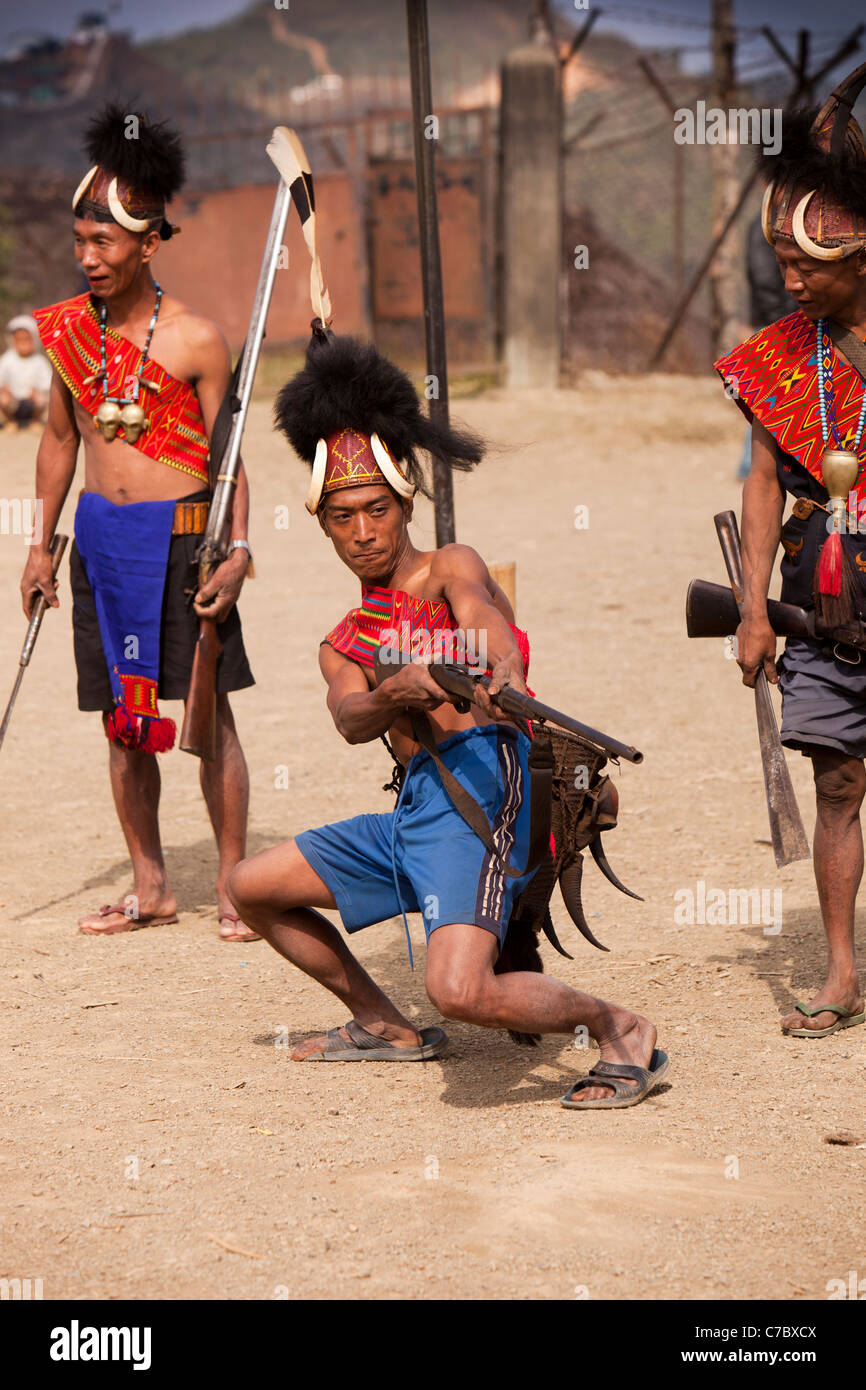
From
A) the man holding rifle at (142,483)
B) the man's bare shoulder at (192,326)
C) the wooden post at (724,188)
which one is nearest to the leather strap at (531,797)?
the man holding rifle at (142,483)

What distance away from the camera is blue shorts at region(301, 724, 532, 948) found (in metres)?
3.77

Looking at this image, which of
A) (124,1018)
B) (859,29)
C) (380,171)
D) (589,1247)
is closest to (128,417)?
(124,1018)

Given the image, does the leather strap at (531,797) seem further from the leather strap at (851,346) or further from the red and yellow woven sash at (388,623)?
the leather strap at (851,346)

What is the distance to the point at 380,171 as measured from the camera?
54.5 feet

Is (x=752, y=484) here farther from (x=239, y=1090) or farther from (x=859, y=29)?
(x=859, y=29)

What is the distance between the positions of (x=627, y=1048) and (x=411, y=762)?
2.81 ft

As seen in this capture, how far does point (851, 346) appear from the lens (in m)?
4.16

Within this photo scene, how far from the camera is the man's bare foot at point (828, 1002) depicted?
4.22m

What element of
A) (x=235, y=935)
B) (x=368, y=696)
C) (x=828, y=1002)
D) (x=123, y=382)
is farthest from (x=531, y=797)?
(x=123, y=382)

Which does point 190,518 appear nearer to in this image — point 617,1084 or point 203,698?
point 203,698

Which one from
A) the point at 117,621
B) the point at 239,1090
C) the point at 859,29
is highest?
the point at 859,29

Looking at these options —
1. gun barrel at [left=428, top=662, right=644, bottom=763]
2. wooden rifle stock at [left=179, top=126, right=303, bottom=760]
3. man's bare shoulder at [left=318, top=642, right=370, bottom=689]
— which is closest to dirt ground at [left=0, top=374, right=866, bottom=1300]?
wooden rifle stock at [left=179, top=126, right=303, bottom=760]

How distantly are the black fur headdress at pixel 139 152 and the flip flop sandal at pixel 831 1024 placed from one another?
3167mm
